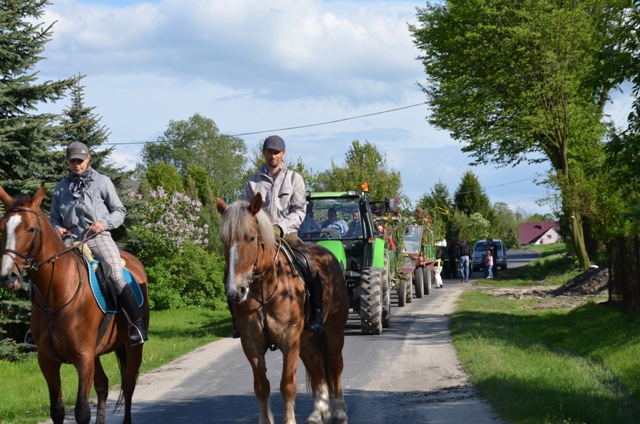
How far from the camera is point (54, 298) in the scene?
7926 mm

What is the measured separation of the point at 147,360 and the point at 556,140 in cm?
2910

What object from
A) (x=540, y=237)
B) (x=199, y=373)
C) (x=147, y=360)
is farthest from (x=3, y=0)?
(x=540, y=237)

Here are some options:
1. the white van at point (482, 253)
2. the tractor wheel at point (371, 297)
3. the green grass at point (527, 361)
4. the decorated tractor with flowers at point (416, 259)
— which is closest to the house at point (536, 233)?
the white van at point (482, 253)

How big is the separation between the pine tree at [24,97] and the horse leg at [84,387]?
356 inches

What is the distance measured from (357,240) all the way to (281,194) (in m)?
9.06

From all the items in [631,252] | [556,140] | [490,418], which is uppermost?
[556,140]

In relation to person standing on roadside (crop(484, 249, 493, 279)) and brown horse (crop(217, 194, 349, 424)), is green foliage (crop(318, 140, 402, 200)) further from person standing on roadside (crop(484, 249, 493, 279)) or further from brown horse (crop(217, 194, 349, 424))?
brown horse (crop(217, 194, 349, 424))

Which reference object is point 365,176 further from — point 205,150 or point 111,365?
point 205,150

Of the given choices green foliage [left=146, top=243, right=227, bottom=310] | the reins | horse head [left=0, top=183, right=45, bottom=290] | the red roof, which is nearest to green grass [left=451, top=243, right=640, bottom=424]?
the reins

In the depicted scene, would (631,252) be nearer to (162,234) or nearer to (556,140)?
(162,234)

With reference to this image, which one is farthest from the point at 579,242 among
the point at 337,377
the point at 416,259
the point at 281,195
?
the point at 281,195

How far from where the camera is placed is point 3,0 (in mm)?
16734

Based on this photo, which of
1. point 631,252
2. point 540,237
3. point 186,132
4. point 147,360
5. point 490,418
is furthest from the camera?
point 540,237

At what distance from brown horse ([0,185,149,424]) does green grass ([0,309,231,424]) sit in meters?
2.07
